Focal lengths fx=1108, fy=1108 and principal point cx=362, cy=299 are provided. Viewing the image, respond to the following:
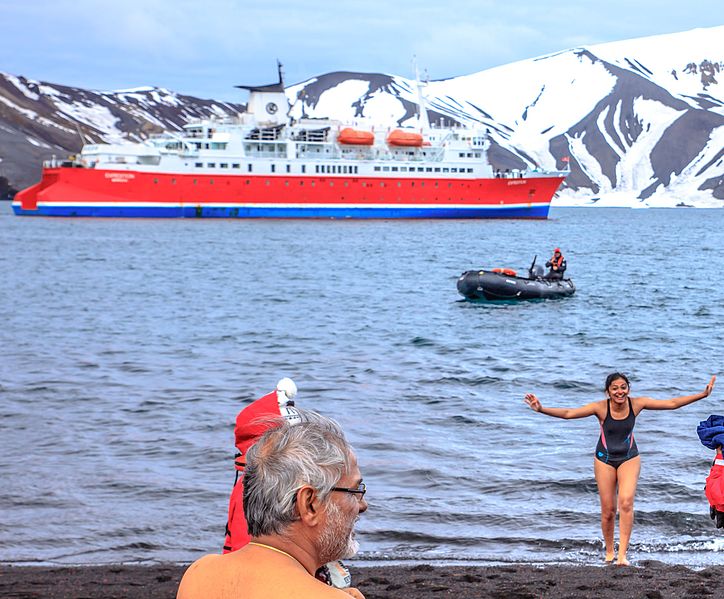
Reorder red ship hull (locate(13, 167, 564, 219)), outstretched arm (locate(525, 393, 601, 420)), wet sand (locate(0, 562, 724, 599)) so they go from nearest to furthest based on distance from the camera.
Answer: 1. wet sand (locate(0, 562, 724, 599))
2. outstretched arm (locate(525, 393, 601, 420))
3. red ship hull (locate(13, 167, 564, 219))

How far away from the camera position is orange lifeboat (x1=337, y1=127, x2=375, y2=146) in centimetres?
8650

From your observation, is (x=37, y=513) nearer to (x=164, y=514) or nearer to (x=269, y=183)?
(x=164, y=514)

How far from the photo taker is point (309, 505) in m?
2.26

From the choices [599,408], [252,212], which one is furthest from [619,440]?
[252,212]

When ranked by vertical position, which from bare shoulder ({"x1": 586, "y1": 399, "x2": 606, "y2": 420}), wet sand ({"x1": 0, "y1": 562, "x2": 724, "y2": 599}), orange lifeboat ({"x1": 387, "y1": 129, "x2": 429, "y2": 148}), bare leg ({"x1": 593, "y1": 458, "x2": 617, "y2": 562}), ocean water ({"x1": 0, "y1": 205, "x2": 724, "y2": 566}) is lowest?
ocean water ({"x1": 0, "y1": 205, "x2": 724, "y2": 566})

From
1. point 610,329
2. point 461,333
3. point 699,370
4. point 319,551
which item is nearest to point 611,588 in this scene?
point 319,551

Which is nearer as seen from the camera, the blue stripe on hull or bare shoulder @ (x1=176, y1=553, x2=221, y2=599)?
bare shoulder @ (x1=176, y1=553, x2=221, y2=599)

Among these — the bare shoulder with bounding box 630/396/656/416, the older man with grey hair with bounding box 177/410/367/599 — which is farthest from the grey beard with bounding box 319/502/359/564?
the bare shoulder with bounding box 630/396/656/416

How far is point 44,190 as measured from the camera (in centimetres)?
8200

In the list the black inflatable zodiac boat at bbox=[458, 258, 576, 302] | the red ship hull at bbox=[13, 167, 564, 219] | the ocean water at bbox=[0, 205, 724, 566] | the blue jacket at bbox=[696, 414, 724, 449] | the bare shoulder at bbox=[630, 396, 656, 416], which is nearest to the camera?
the blue jacket at bbox=[696, 414, 724, 449]

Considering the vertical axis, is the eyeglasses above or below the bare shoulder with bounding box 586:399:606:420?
above

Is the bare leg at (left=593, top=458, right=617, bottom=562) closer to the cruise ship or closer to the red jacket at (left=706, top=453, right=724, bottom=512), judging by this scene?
the red jacket at (left=706, top=453, right=724, bottom=512)

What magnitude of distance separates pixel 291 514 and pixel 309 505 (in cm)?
4

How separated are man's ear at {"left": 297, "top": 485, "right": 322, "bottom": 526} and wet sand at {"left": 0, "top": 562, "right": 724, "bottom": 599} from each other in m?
4.83
